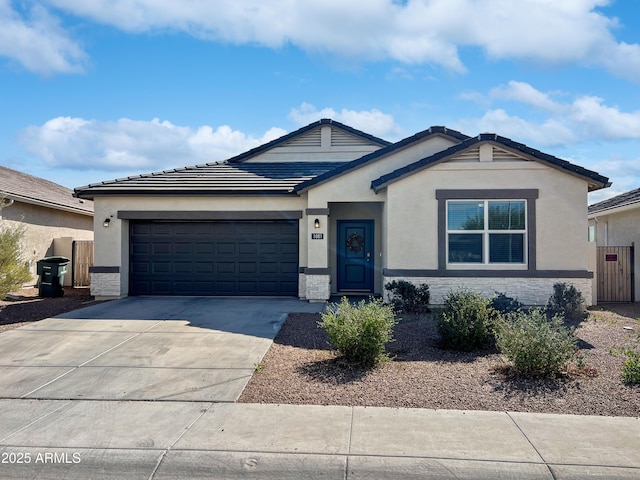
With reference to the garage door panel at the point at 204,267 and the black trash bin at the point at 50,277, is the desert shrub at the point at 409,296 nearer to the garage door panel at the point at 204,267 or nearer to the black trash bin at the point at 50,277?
the garage door panel at the point at 204,267

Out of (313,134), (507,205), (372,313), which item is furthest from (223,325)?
(313,134)

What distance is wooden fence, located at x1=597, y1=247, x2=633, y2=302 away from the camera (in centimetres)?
1337

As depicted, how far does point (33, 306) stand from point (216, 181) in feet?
19.5

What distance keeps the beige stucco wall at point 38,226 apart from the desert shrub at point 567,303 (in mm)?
15297

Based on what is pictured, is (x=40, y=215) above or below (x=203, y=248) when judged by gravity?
above

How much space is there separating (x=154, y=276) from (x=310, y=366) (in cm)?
830

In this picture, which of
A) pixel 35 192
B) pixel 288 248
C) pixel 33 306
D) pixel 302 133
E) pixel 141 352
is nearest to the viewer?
pixel 141 352

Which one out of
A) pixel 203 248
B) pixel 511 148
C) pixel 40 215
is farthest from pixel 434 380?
pixel 40 215

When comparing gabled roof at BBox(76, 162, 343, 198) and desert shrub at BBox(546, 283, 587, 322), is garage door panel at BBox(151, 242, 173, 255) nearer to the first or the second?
gabled roof at BBox(76, 162, 343, 198)

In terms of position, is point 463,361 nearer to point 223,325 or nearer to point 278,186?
point 223,325

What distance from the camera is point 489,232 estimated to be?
453 inches

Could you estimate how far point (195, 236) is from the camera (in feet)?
45.5

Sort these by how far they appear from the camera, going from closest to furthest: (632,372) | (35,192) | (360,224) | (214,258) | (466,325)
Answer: (632,372) < (466,325) < (214,258) < (360,224) < (35,192)

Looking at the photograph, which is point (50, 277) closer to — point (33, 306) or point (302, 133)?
point (33, 306)
